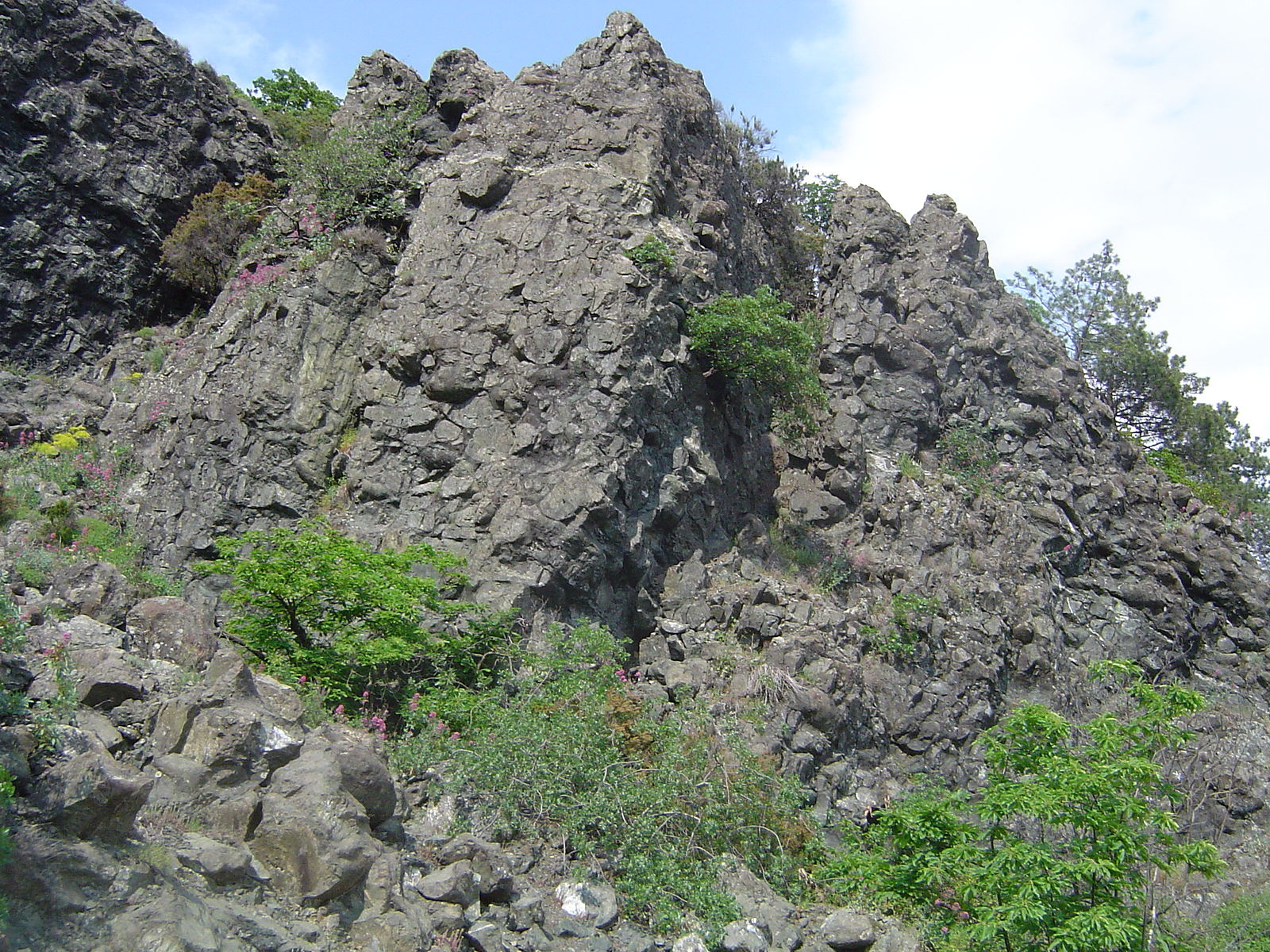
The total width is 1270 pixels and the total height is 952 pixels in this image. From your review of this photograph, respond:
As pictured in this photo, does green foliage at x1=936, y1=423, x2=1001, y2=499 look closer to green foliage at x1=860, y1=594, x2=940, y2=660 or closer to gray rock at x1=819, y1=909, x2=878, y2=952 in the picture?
green foliage at x1=860, y1=594, x2=940, y2=660

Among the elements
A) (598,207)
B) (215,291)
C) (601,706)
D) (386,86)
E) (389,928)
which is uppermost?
(386,86)

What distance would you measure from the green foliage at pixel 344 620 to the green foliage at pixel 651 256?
6.53 m

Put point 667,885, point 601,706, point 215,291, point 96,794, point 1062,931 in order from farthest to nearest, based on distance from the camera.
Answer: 1. point 215,291
2. point 601,706
3. point 667,885
4. point 1062,931
5. point 96,794

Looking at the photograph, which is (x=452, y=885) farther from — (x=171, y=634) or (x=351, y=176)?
(x=351, y=176)

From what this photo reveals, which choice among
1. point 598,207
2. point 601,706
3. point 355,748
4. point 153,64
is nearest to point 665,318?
point 598,207

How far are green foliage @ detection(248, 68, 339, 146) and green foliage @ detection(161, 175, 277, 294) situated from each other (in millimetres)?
2893

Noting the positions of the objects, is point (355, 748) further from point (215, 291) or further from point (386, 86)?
point (386, 86)

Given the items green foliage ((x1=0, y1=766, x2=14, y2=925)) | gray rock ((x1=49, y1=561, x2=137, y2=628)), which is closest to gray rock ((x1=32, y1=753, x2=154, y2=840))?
green foliage ((x1=0, y1=766, x2=14, y2=925))

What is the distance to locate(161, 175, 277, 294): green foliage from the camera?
20578 mm

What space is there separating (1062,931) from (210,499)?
43.1 ft

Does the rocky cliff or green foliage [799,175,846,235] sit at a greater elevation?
green foliage [799,175,846,235]

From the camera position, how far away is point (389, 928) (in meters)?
7.25

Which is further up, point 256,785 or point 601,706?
point 601,706

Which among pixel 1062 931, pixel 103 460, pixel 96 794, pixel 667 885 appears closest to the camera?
pixel 96 794
